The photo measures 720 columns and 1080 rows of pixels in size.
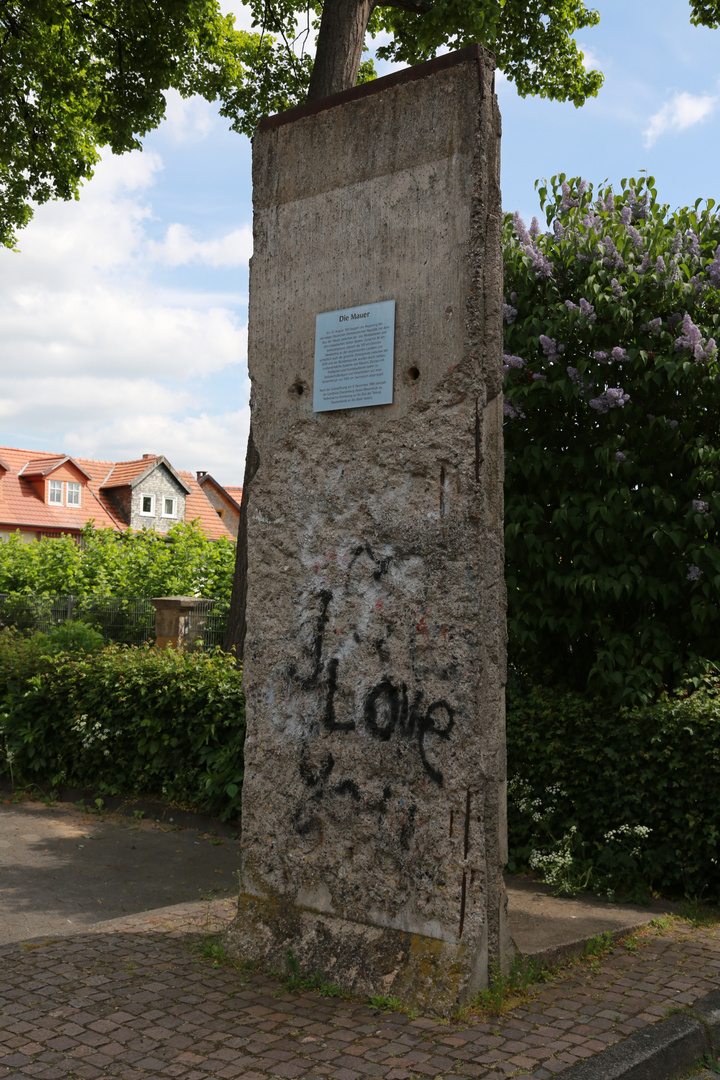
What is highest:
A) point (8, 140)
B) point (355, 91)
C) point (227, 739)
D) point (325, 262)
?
point (8, 140)

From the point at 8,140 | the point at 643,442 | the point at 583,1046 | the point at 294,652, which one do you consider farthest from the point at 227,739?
the point at 8,140

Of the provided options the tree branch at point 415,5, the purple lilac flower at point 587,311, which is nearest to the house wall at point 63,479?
the tree branch at point 415,5

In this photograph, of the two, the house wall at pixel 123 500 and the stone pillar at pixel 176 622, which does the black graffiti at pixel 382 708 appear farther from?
the house wall at pixel 123 500

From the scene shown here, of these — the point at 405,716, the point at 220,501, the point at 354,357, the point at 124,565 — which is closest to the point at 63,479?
the point at 220,501

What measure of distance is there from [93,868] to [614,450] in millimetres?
4533

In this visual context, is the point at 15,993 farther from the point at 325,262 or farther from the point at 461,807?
the point at 325,262

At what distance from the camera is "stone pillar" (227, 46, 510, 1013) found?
395 cm

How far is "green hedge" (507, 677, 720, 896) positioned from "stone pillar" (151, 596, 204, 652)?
5986mm

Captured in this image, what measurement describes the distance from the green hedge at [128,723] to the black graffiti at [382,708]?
309 centimetres

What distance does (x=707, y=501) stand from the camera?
5953 mm

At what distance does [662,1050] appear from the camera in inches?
135

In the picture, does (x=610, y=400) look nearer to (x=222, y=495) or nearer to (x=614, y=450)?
(x=614, y=450)

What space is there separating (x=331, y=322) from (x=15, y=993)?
10.8 ft

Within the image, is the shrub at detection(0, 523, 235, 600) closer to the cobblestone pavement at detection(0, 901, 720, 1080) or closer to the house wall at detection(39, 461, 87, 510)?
the cobblestone pavement at detection(0, 901, 720, 1080)
